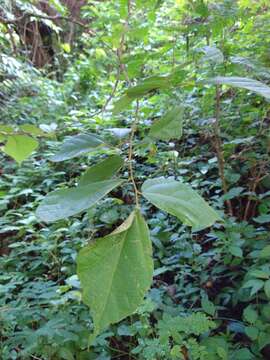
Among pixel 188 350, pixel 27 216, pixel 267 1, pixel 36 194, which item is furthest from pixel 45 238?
pixel 267 1

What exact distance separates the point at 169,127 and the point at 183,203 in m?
0.13

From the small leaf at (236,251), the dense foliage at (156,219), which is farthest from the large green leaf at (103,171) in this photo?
the small leaf at (236,251)

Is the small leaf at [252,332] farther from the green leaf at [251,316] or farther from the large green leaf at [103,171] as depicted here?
the large green leaf at [103,171]

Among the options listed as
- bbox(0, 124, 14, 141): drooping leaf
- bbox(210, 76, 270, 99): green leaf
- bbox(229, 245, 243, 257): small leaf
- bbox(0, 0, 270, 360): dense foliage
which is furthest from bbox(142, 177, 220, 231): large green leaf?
bbox(229, 245, 243, 257): small leaf

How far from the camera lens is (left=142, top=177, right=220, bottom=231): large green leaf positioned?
0.30m

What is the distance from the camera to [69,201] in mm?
327

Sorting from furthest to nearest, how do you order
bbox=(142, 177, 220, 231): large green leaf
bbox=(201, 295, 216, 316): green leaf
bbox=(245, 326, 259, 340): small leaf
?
1. bbox=(201, 295, 216, 316): green leaf
2. bbox=(245, 326, 259, 340): small leaf
3. bbox=(142, 177, 220, 231): large green leaf

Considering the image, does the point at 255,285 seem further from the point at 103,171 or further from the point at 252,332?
the point at 103,171

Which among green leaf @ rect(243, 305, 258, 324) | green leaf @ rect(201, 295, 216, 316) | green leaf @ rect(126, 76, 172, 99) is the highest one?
green leaf @ rect(126, 76, 172, 99)

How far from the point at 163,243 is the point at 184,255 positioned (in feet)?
0.52

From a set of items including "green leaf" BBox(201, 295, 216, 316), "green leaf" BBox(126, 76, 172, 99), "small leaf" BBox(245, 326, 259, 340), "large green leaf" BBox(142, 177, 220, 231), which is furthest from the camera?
"green leaf" BBox(201, 295, 216, 316)

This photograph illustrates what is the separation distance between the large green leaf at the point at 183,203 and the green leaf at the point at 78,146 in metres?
0.12

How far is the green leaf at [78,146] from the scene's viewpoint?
43 cm

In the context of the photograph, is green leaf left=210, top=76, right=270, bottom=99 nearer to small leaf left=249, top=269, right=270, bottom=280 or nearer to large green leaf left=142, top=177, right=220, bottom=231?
large green leaf left=142, top=177, right=220, bottom=231
